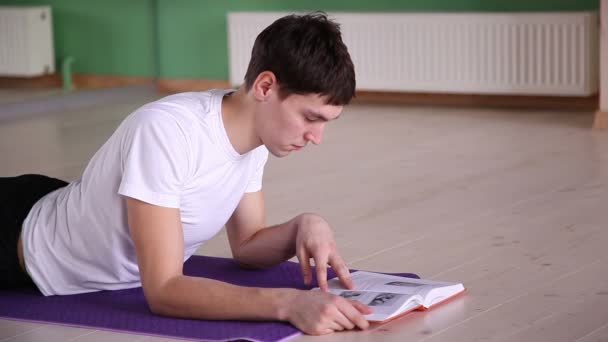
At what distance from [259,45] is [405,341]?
0.65 m

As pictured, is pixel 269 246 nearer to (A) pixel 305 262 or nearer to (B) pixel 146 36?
(A) pixel 305 262

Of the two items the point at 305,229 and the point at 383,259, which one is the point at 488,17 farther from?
the point at 305,229

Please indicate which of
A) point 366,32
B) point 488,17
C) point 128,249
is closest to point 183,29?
point 366,32

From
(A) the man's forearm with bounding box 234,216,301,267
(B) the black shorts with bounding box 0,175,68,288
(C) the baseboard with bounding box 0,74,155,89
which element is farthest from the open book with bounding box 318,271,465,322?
(C) the baseboard with bounding box 0,74,155,89

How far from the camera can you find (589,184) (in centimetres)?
365

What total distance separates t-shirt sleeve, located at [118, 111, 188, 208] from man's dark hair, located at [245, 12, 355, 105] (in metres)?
0.21

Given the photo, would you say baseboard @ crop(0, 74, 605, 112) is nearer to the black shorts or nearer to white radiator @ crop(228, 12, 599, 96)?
white radiator @ crop(228, 12, 599, 96)

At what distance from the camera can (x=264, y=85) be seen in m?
2.01

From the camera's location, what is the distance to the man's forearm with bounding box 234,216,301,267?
2340 mm

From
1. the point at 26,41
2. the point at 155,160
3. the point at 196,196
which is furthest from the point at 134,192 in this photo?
the point at 26,41

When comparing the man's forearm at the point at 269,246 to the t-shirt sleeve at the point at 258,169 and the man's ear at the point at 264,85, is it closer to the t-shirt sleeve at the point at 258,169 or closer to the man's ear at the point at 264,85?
the t-shirt sleeve at the point at 258,169

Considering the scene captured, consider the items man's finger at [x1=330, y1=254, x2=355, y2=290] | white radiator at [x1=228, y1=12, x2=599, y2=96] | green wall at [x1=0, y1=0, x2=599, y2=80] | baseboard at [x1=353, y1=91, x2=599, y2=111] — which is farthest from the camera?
green wall at [x1=0, y1=0, x2=599, y2=80]

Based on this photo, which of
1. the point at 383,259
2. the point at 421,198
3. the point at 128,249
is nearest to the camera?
the point at 128,249

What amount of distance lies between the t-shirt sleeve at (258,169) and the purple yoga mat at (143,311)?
9.3 inches
